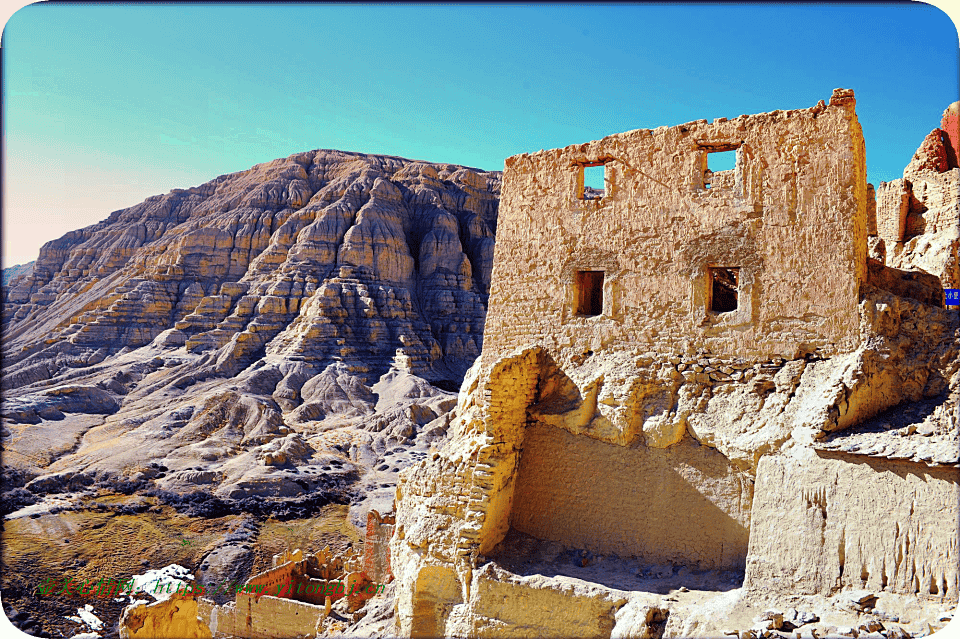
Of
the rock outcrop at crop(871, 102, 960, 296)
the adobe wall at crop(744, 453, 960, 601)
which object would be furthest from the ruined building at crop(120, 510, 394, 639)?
the rock outcrop at crop(871, 102, 960, 296)

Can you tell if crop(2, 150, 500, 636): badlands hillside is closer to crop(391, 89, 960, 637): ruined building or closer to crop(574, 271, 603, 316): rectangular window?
crop(391, 89, 960, 637): ruined building

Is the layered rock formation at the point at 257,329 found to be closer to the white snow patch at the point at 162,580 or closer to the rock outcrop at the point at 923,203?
the white snow patch at the point at 162,580

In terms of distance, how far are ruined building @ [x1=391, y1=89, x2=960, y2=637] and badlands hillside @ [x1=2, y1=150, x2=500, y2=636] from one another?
14640 mm

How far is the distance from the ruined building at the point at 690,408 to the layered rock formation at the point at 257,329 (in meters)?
22.5

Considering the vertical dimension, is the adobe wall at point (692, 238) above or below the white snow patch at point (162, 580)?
above

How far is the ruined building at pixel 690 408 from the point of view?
643 cm

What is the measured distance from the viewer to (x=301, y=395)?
45438 mm

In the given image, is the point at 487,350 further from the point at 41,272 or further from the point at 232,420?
the point at 41,272

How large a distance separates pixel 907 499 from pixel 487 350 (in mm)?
5695

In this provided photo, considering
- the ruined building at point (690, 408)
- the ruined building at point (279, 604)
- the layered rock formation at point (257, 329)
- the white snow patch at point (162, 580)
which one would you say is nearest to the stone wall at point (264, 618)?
the ruined building at point (279, 604)

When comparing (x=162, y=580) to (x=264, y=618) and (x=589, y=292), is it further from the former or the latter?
(x=589, y=292)

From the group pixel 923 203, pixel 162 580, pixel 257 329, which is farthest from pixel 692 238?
pixel 257 329

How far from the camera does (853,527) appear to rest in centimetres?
624

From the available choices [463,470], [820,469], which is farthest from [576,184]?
[820,469]
